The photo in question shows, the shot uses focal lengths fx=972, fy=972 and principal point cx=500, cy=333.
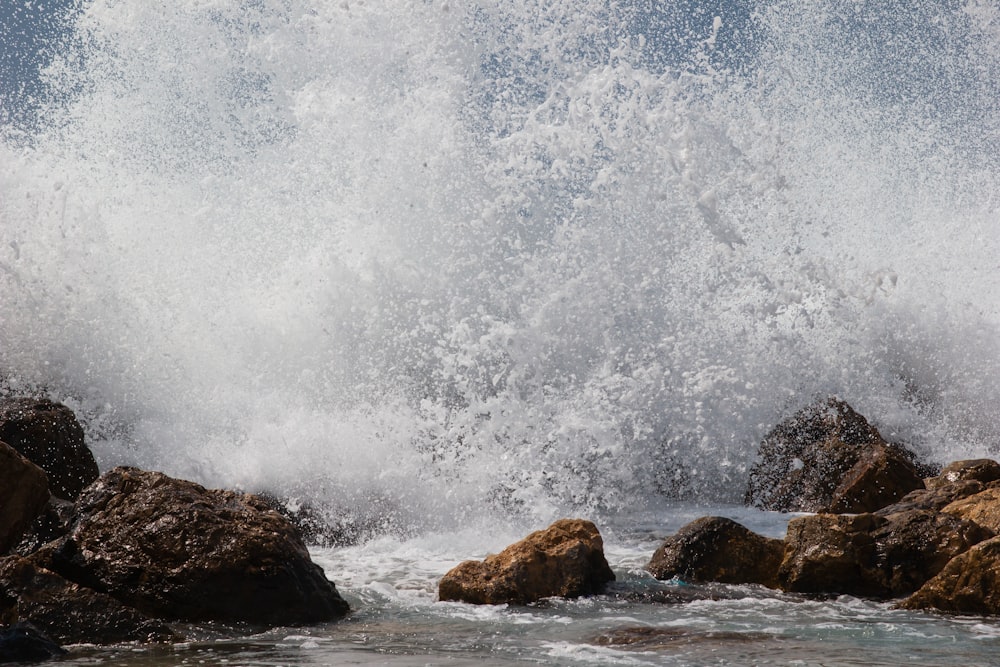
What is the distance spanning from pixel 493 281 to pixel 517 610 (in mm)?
6629

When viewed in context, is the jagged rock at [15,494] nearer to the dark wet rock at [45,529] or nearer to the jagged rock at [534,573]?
the dark wet rock at [45,529]

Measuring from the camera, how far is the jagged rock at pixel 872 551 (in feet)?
18.0

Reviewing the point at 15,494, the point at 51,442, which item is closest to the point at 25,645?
the point at 15,494

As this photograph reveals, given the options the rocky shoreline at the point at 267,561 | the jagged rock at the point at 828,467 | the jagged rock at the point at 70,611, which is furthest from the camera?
the jagged rock at the point at 828,467

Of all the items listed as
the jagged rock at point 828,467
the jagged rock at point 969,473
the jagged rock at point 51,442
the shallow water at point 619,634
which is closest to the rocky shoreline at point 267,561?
the shallow water at point 619,634

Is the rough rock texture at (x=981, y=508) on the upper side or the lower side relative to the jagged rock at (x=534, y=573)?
upper

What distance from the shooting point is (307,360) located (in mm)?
11922

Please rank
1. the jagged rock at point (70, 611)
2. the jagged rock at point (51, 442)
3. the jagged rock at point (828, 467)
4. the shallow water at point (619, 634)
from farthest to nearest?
the jagged rock at point (828, 467)
the jagged rock at point (51, 442)
the jagged rock at point (70, 611)
the shallow water at point (619, 634)

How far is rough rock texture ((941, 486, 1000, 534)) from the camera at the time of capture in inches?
228

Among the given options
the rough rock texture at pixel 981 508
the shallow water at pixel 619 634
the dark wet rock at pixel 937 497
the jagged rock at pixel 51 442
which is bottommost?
the shallow water at pixel 619 634

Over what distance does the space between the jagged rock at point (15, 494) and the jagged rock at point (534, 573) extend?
231 cm

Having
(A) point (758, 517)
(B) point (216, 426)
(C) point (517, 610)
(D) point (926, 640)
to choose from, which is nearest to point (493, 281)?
(B) point (216, 426)

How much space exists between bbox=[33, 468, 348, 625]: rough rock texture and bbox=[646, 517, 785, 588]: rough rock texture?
211 cm

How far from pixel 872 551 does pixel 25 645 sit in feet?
14.6
